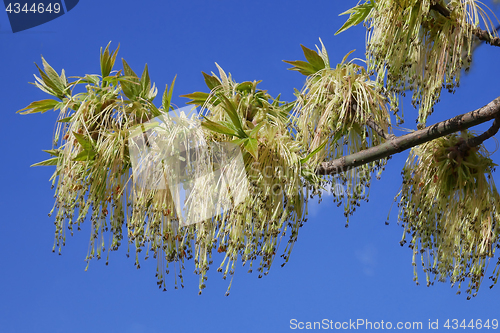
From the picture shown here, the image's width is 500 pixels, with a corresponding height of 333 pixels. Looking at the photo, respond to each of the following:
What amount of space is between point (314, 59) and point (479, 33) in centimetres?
108

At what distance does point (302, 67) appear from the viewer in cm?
391

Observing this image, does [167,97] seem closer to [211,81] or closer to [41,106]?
[211,81]

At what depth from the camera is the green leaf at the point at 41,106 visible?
3693 millimetres

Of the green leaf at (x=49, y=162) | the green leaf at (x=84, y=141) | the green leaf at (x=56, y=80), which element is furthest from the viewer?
the green leaf at (x=49, y=162)

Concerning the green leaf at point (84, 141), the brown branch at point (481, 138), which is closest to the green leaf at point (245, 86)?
the green leaf at point (84, 141)

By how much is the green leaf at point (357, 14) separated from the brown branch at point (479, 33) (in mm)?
450

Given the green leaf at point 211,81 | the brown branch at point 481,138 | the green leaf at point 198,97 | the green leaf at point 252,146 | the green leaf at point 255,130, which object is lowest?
the green leaf at point 252,146

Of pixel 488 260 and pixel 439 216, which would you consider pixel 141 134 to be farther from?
pixel 488 260

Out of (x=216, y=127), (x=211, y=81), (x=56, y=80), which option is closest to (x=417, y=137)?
(x=216, y=127)

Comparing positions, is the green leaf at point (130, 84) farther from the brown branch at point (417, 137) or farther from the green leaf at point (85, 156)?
the brown branch at point (417, 137)

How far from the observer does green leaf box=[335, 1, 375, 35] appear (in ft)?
13.0

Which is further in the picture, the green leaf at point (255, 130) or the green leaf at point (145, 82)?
the green leaf at point (145, 82)

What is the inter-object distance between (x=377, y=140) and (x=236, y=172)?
1.09 metres

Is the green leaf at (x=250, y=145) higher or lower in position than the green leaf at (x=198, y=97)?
lower
